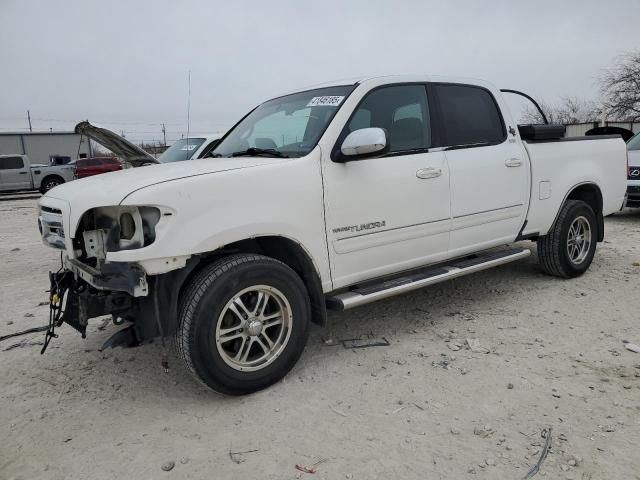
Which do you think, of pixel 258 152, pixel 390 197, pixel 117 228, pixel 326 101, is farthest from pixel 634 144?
pixel 117 228

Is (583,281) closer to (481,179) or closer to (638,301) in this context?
(638,301)

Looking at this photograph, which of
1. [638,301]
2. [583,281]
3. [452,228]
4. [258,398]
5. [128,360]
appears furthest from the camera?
[583,281]

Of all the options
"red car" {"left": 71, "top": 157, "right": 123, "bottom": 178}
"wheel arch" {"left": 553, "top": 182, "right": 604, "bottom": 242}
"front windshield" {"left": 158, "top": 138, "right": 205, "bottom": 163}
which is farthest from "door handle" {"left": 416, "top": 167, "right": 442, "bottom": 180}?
"red car" {"left": 71, "top": 157, "right": 123, "bottom": 178}

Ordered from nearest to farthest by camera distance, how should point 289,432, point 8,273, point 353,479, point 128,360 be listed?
point 353,479
point 289,432
point 128,360
point 8,273

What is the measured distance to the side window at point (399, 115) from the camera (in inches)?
144

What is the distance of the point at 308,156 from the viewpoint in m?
3.26

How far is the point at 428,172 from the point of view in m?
3.77

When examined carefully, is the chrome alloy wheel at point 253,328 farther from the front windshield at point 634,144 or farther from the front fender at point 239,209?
the front windshield at point 634,144

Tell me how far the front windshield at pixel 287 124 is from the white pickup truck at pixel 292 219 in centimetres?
2

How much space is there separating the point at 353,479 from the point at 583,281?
3891mm

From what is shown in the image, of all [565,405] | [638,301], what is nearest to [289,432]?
[565,405]

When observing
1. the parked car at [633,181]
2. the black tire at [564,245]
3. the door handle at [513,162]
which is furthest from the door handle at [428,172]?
the parked car at [633,181]

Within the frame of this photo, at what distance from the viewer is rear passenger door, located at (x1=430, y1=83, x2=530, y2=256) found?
402 centimetres

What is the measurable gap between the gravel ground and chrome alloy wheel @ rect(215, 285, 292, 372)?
247 millimetres
